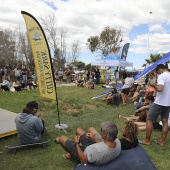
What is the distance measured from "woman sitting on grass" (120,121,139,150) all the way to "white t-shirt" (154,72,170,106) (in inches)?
46.0

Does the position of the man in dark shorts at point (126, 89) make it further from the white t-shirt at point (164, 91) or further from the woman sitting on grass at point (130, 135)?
the woman sitting on grass at point (130, 135)

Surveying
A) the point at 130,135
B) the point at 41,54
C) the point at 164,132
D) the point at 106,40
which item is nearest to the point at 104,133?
the point at 130,135

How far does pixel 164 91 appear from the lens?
159 inches

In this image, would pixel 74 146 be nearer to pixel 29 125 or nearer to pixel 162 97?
pixel 29 125

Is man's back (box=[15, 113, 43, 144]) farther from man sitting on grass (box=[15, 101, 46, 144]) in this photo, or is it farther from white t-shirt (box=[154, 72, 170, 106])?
white t-shirt (box=[154, 72, 170, 106])

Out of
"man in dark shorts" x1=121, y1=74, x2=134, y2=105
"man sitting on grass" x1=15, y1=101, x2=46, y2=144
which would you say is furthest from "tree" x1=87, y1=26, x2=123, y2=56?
"man sitting on grass" x1=15, y1=101, x2=46, y2=144

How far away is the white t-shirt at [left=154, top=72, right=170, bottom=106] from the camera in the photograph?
398 cm

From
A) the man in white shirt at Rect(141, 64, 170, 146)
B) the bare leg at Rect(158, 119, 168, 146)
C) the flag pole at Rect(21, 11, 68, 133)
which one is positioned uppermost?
the flag pole at Rect(21, 11, 68, 133)

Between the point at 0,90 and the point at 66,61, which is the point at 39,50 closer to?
the point at 0,90

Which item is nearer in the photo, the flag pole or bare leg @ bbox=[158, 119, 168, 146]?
bare leg @ bbox=[158, 119, 168, 146]

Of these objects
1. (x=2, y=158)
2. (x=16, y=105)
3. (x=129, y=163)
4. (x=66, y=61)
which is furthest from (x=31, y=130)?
(x=66, y=61)

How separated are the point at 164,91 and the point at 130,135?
1371 millimetres

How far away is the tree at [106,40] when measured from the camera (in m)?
35.8

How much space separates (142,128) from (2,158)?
11.1 feet
